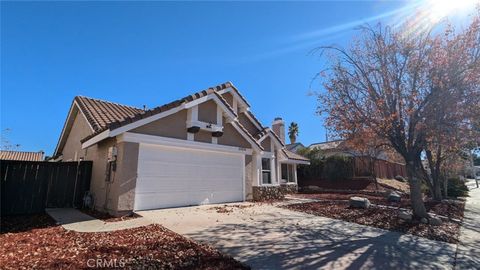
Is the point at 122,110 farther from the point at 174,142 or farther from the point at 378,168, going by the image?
the point at 378,168

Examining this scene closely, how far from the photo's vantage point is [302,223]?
28.8 feet

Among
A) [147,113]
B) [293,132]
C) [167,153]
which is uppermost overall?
[293,132]

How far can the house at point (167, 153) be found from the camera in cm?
952

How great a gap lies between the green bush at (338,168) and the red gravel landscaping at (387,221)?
648 inches

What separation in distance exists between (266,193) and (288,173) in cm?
814

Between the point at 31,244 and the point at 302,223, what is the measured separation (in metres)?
7.17

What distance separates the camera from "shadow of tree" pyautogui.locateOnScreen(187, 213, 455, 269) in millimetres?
5258

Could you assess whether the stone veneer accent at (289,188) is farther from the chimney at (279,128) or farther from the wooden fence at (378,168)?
the wooden fence at (378,168)

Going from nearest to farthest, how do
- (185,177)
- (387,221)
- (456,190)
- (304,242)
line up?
(304,242)
(387,221)
(185,177)
(456,190)

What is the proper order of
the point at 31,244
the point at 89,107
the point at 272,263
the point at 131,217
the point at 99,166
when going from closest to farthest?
the point at 272,263, the point at 31,244, the point at 131,217, the point at 99,166, the point at 89,107

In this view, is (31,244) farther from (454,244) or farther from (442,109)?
(442,109)

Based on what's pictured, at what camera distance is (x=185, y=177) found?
36.4ft

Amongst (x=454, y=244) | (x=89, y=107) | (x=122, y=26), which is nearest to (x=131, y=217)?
(x=89, y=107)

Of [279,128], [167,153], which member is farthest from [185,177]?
[279,128]
